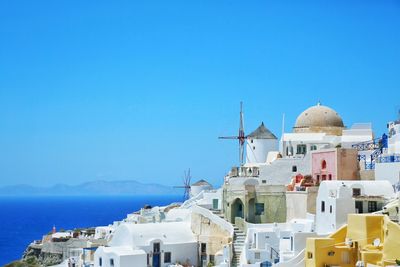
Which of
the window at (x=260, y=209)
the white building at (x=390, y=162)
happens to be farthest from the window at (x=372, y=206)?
the window at (x=260, y=209)

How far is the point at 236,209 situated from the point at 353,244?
14.1 meters

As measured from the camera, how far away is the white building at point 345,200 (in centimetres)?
3331

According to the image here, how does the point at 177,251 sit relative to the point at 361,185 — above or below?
below

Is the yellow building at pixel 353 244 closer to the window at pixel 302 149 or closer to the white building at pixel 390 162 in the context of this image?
the white building at pixel 390 162

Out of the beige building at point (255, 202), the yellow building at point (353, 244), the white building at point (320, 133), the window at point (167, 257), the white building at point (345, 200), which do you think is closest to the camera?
the yellow building at point (353, 244)

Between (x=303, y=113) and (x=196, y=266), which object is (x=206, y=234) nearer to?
(x=196, y=266)

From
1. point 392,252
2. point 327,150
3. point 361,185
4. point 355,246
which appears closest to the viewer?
point 392,252

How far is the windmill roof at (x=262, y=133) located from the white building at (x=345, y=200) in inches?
640

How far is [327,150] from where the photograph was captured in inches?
1565

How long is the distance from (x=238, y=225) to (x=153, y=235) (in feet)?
17.7

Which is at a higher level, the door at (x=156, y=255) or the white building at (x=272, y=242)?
the white building at (x=272, y=242)

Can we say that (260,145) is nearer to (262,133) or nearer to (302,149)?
(262,133)

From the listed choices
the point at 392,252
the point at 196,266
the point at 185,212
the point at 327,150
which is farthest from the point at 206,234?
the point at 392,252

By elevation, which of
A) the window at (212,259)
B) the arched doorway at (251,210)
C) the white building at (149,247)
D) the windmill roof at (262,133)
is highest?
the windmill roof at (262,133)
